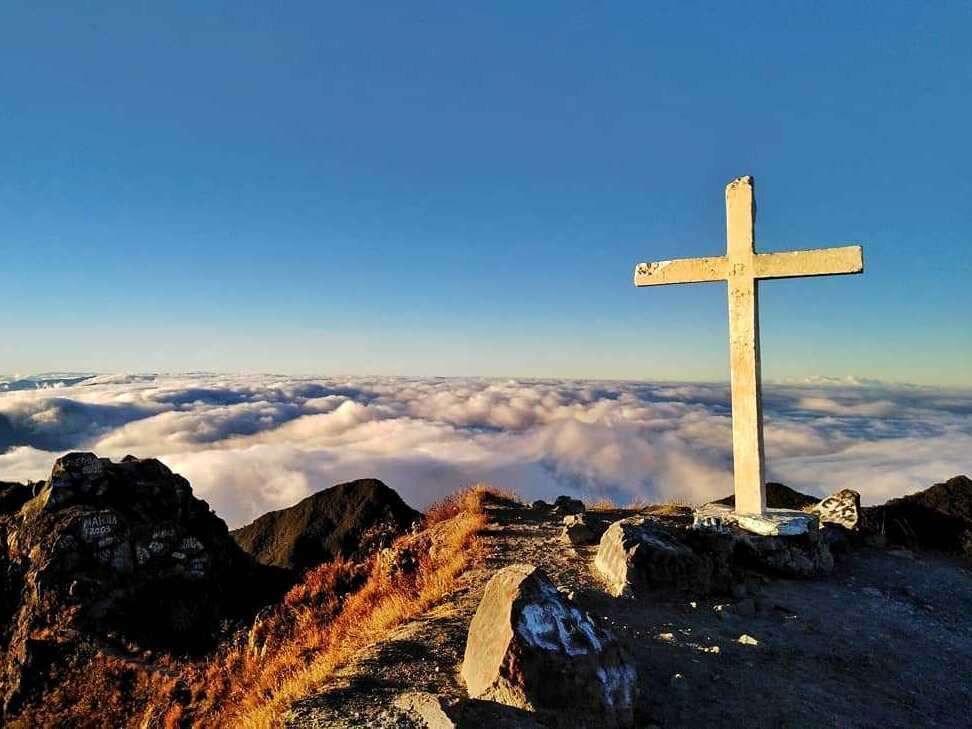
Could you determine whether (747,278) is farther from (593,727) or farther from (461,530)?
(593,727)

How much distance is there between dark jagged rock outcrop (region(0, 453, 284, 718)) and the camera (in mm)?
8984

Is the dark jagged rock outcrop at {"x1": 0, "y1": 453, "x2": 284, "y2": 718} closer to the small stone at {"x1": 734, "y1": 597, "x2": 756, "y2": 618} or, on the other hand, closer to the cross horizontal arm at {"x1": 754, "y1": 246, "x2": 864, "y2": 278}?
the small stone at {"x1": 734, "y1": 597, "x2": 756, "y2": 618}

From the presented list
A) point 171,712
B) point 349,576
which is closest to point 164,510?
point 349,576

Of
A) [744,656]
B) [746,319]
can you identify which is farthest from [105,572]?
[746,319]

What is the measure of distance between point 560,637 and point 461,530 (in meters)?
5.25

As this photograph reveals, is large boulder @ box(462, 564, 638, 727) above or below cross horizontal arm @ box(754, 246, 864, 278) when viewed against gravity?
below

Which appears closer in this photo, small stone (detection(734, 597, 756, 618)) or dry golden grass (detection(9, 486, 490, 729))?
dry golden grass (detection(9, 486, 490, 729))

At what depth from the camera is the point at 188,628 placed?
32.0 feet

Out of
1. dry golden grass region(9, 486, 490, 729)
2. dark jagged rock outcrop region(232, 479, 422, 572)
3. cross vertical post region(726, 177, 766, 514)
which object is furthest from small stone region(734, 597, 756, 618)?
dark jagged rock outcrop region(232, 479, 422, 572)

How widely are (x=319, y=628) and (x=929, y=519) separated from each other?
11.2m

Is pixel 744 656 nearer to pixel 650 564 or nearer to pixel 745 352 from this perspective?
pixel 650 564

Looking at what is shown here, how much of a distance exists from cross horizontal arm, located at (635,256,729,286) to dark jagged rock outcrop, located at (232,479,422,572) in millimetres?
8960

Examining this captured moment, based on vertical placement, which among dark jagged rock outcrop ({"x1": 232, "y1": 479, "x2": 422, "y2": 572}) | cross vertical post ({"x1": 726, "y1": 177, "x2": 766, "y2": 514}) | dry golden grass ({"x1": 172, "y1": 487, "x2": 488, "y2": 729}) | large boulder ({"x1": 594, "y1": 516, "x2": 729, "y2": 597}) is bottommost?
dark jagged rock outcrop ({"x1": 232, "y1": 479, "x2": 422, "y2": 572})

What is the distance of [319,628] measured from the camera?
7.38 m
